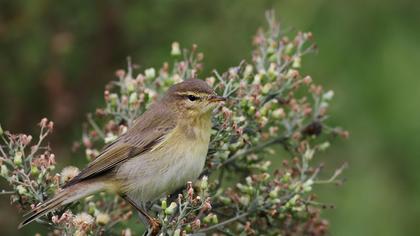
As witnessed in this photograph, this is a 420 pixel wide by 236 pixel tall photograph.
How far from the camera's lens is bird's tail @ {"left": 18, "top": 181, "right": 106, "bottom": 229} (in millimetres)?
4078

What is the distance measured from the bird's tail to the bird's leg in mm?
222

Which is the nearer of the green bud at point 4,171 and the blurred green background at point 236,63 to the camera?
the green bud at point 4,171

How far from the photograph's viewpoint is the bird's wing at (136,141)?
15.3 feet

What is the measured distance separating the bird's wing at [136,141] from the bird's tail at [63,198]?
0.27 feet

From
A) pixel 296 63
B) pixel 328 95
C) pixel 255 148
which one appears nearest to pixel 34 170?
pixel 255 148

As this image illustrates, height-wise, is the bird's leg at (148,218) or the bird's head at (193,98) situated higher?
the bird's head at (193,98)

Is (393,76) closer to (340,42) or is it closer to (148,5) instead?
(340,42)

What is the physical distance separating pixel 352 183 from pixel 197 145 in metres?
2.68

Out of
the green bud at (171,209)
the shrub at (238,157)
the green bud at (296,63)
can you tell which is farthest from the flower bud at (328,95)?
the green bud at (171,209)

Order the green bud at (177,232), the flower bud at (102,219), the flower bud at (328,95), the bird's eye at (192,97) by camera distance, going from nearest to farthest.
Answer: the green bud at (177,232), the flower bud at (102,219), the bird's eye at (192,97), the flower bud at (328,95)

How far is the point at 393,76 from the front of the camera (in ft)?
23.5

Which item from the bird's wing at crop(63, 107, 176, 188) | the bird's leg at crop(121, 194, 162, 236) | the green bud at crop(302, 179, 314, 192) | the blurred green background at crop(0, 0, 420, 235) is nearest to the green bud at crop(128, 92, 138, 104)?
the bird's wing at crop(63, 107, 176, 188)

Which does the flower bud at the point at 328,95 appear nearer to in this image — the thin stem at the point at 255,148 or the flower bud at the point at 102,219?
the thin stem at the point at 255,148

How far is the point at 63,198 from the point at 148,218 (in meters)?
0.51
